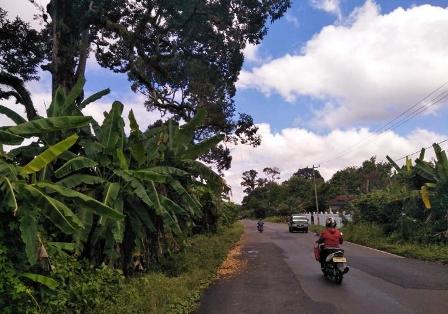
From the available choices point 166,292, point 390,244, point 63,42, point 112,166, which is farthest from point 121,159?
point 390,244

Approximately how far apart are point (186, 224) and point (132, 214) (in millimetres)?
4036

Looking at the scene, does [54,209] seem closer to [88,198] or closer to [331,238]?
[88,198]

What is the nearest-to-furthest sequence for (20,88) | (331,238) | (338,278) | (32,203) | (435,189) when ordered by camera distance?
(32,203) < (338,278) < (331,238) < (20,88) < (435,189)

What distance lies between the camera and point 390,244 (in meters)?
23.5

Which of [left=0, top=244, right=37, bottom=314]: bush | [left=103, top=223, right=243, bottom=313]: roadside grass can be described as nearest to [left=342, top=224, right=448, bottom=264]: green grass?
[left=103, top=223, right=243, bottom=313]: roadside grass

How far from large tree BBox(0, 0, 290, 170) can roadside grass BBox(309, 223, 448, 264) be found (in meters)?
8.16

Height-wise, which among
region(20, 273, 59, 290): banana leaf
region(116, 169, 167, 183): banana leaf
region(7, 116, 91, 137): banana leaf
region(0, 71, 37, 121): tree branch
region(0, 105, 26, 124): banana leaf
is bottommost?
region(20, 273, 59, 290): banana leaf

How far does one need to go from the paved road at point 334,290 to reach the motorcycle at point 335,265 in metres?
0.23

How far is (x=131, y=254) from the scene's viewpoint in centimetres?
1206

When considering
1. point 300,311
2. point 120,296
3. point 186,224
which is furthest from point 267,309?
point 186,224

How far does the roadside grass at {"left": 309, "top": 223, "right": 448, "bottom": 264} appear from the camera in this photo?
17.8 meters

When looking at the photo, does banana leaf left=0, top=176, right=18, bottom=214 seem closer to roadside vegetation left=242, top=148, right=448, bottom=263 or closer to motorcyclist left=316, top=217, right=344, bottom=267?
motorcyclist left=316, top=217, right=344, bottom=267

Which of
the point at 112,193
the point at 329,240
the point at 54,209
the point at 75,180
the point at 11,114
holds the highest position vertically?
the point at 11,114

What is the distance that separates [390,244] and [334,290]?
13.5 m
